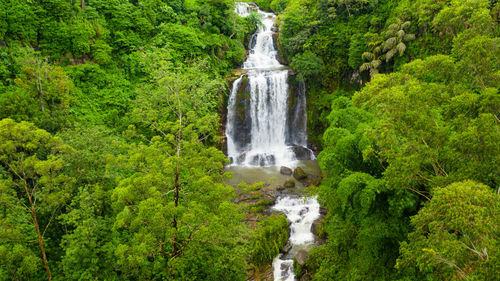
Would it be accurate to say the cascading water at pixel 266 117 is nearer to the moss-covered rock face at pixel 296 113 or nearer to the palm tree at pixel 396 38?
the moss-covered rock face at pixel 296 113

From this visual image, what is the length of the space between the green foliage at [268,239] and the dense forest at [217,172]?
0.32 ft

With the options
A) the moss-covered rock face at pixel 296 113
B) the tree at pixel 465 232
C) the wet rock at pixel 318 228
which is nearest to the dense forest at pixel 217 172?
the tree at pixel 465 232

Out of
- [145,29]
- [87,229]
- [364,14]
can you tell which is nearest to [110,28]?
[145,29]

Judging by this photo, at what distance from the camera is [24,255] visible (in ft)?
24.5

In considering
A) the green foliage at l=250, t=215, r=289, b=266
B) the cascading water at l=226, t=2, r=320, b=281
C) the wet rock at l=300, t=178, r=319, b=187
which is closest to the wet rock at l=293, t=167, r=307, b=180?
the wet rock at l=300, t=178, r=319, b=187

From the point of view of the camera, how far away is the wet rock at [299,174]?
19828 mm

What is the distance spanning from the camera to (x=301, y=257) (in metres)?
12.2

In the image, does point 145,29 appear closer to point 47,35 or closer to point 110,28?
point 110,28

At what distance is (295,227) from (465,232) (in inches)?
442

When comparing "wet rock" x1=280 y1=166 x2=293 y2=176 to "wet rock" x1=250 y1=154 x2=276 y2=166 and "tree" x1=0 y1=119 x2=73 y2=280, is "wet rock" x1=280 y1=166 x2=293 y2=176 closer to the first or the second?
"wet rock" x1=250 y1=154 x2=276 y2=166

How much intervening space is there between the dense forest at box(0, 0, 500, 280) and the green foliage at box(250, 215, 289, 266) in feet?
0.32

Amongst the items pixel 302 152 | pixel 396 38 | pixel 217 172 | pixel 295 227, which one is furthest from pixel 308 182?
pixel 396 38

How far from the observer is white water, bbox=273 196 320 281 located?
1214cm

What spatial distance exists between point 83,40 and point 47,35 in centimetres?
195
